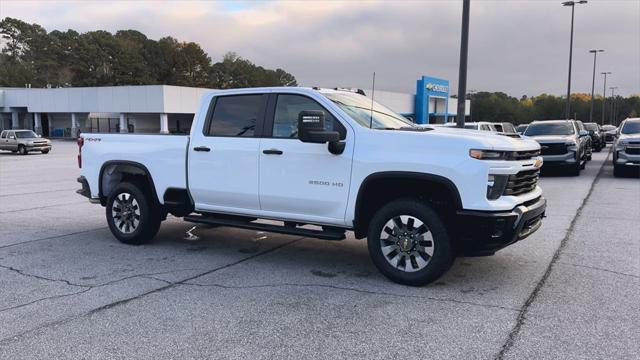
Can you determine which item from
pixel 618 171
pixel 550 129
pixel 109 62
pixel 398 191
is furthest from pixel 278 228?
pixel 109 62

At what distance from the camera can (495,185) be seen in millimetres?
5125

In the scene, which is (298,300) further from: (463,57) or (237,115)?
(463,57)

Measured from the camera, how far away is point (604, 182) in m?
15.3

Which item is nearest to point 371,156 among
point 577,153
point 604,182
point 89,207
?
point 89,207

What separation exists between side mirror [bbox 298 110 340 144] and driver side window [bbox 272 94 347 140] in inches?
20.7

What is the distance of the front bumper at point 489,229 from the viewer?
5094mm

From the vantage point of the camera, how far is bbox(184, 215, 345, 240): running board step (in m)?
5.84

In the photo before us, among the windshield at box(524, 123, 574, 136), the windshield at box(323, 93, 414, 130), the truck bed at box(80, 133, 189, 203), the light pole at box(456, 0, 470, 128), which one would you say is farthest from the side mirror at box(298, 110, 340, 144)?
the windshield at box(524, 123, 574, 136)

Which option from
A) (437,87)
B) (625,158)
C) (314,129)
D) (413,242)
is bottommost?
(413,242)

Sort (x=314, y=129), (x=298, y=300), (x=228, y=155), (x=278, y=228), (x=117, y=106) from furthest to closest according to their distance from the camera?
(x=117, y=106), (x=228, y=155), (x=278, y=228), (x=314, y=129), (x=298, y=300)

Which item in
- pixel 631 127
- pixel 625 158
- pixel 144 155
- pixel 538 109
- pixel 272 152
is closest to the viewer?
pixel 272 152

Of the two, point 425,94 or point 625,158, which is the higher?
point 425,94

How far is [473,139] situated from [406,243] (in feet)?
4.03

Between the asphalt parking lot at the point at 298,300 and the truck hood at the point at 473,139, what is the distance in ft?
4.69
